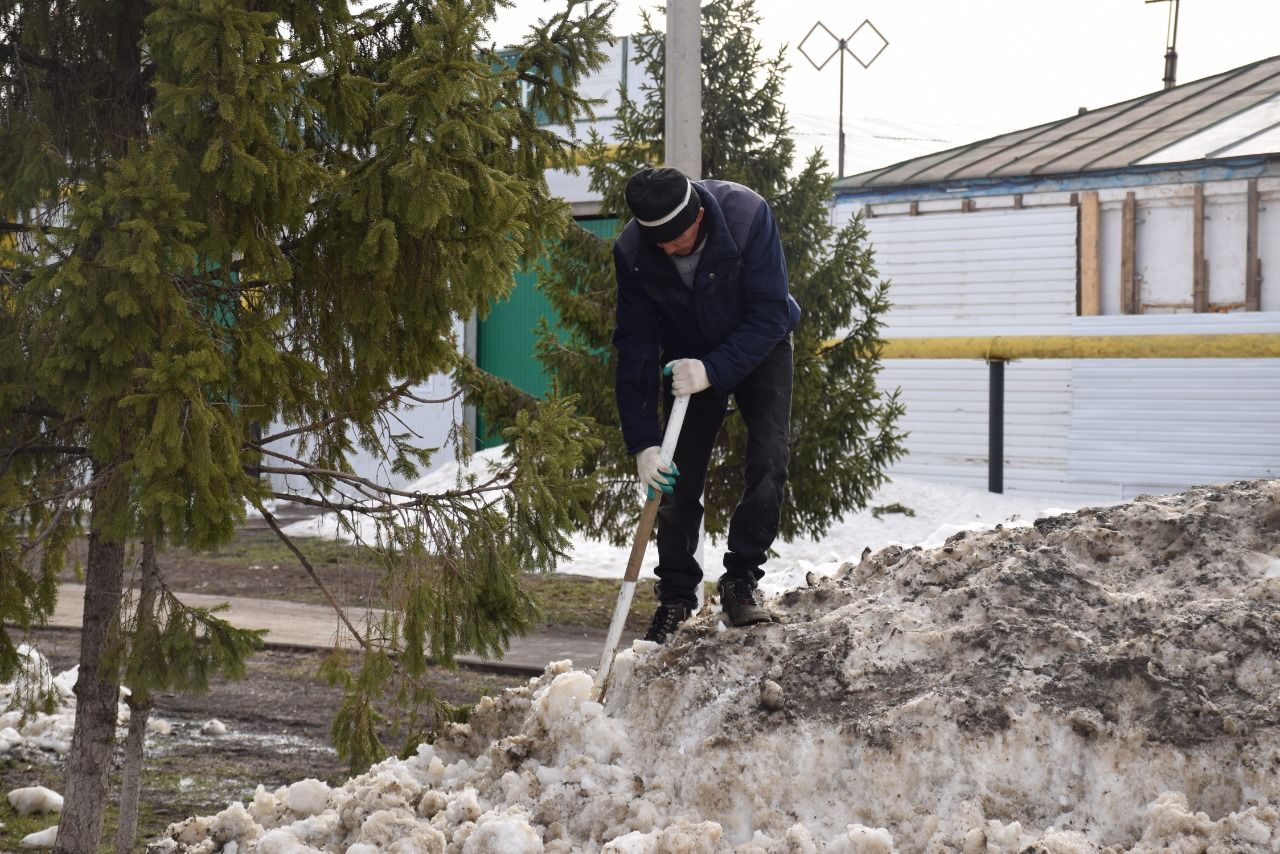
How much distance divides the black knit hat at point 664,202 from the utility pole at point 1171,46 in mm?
16259

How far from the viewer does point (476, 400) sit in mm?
8336

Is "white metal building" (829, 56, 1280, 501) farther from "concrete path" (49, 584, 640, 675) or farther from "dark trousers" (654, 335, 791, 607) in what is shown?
"dark trousers" (654, 335, 791, 607)

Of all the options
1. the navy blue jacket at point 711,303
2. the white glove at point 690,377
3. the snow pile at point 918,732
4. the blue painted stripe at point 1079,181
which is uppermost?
the blue painted stripe at point 1079,181

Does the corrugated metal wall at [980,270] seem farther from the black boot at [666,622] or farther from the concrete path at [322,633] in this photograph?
the black boot at [666,622]

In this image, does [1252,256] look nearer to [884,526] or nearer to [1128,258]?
[1128,258]

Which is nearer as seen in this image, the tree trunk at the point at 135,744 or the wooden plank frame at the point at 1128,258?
the tree trunk at the point at 135,744

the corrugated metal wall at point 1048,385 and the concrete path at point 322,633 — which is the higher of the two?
the corrugated metal wall at point 1048,385

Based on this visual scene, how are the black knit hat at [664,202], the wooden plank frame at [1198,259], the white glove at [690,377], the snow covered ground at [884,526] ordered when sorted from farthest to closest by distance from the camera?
the wooden plank frame at [1198,259] < the snow covered ground at [884,526] < the white glove at [690,377] < the black knit hat at [664,202]

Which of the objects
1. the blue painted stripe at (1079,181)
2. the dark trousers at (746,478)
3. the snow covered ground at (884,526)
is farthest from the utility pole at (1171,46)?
the dark trousers at (746,478)

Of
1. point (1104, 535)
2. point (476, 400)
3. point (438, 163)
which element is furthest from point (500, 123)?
point (476, 400)

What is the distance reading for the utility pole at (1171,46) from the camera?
1820 cm

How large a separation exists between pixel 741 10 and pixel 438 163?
5.35m

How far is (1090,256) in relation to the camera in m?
13.1

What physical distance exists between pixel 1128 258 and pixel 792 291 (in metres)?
5.80
